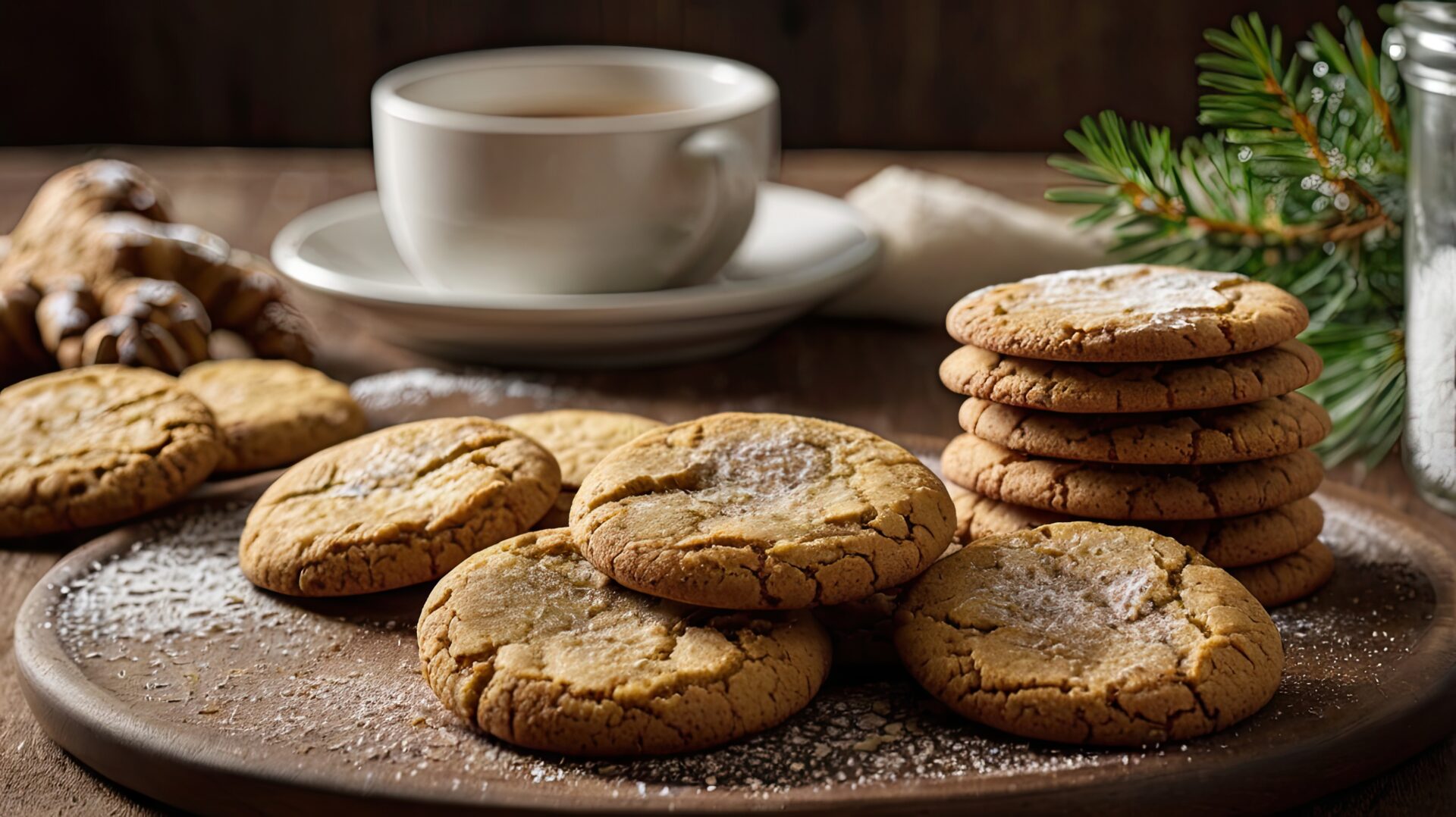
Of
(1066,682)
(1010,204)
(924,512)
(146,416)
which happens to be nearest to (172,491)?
(146,416)

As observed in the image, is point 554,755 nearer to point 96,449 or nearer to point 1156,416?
point 1156,416

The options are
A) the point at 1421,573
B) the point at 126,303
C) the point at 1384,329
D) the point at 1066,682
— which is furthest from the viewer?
the point at 126,303

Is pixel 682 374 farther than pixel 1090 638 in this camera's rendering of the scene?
Yes

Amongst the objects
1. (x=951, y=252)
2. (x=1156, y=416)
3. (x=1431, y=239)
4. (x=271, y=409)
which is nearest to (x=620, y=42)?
(x=951, y=252)

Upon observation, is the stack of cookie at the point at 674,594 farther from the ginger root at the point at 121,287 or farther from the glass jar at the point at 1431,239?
the ginger root at the point at 121,287

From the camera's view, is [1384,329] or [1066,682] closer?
[1066,682]

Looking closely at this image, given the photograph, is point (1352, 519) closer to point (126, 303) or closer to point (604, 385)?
point (604, 385)
